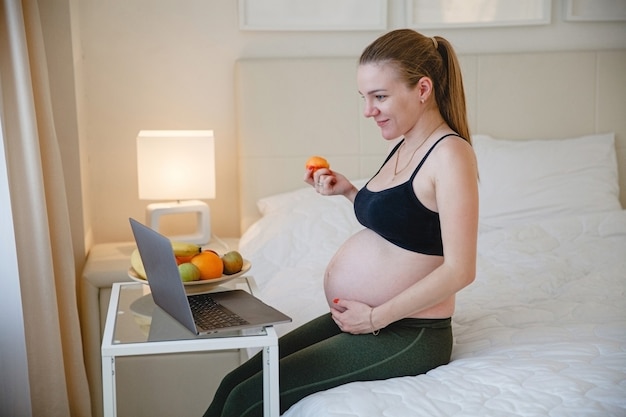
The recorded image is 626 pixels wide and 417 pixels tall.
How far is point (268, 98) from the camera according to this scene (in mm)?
3289

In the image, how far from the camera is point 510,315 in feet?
6.69

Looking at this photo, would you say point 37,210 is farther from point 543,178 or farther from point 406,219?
point 543,178

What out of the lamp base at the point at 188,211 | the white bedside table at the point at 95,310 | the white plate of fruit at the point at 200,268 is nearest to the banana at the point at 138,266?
the white plate of fruit at the point at 200,268

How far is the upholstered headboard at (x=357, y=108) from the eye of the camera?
3291mm

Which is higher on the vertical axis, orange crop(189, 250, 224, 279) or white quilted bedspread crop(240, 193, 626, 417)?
orange crop(189, 250, 224, 279)

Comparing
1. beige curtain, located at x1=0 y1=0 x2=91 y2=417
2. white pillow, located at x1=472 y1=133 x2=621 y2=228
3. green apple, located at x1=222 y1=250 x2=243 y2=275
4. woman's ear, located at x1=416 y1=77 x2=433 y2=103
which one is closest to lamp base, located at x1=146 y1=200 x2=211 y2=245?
beige curtain, located at x1=0 y1=0 x2=91 y2=417

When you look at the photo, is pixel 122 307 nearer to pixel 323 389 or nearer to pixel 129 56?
pixel 323 389

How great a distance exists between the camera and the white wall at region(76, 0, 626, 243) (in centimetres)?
325

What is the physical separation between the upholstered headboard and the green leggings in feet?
5.41

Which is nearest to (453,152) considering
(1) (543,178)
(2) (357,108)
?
(1) (543,178)

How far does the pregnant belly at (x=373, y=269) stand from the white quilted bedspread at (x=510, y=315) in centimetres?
20

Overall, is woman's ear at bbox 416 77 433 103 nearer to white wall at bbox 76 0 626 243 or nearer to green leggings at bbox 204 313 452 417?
green leggings at bbox 204 313 452 417

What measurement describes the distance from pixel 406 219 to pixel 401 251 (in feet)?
0.26

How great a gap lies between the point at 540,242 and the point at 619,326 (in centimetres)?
88
